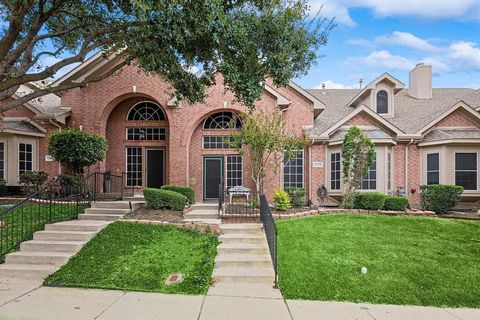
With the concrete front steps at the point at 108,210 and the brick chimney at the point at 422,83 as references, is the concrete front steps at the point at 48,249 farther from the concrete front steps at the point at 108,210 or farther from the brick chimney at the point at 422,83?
the brick chimney at the point at 422,83

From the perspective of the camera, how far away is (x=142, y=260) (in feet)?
24.5

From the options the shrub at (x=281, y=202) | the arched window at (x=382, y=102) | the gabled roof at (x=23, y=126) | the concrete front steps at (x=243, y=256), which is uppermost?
the arched window at (x=382, y=102)

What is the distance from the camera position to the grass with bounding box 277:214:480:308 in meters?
6.31

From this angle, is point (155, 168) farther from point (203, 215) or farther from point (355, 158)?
point (355, 158)

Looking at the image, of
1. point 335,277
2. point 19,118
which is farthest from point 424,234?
point 19,118

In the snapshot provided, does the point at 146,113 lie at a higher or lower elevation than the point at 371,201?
higher

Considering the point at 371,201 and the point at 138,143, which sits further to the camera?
the point at 138,143

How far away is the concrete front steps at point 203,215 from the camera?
989 cm

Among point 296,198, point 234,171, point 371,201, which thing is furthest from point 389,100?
point 234,171

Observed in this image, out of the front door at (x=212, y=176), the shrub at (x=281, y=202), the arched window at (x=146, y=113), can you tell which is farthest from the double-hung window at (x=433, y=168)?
the arched window at (x=146, y=113)

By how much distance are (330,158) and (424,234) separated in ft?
20.4

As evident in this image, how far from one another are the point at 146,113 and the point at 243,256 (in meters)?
10.7

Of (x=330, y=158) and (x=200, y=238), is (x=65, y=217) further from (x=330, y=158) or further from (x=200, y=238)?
(x=330, y=158)

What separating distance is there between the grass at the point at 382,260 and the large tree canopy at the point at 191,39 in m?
3.96
